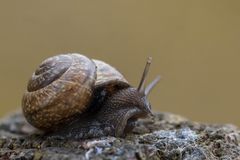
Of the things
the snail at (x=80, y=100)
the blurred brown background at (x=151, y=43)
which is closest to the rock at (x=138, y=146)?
the snail at (x=80, y=100)

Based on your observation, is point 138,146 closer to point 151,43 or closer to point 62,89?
point 62,89

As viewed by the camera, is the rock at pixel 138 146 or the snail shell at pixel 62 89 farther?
the snail shell at pixel 62 89

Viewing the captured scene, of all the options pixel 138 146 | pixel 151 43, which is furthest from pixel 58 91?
pixel 151 43

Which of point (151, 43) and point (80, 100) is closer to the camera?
point (80, 100)

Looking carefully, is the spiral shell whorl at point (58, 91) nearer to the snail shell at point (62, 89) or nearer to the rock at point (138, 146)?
the snail shell at point (62, 89)

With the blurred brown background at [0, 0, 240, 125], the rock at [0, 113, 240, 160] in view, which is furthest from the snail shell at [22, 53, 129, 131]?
the blurred brown background at [0, 0, 240, 125]

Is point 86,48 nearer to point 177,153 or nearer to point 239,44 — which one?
point 239,44
